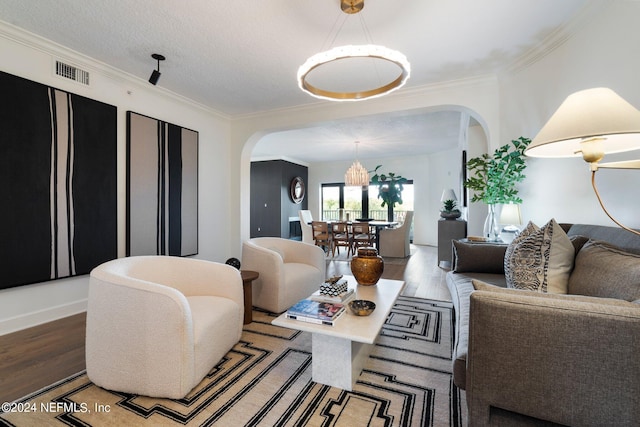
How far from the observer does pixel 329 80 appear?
3.28 metres

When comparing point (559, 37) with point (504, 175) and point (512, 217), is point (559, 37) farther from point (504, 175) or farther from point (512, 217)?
point (512, 217)

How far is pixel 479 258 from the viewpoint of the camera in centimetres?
261

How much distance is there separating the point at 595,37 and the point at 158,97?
4.35m

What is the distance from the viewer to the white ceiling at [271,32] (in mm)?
2131

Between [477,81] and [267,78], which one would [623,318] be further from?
[267,78]

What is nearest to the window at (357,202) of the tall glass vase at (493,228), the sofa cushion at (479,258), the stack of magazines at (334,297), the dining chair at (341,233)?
the dining chair at (341,233)

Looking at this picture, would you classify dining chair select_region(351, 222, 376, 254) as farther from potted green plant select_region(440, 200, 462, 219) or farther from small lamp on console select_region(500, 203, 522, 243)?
small lamp on console select_region(500, 203, 522, 243)

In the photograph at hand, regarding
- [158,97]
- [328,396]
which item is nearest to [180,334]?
[328,396]

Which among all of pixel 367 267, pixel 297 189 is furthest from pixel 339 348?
pixel 297 189

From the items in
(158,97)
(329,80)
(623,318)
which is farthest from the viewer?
(158,97)

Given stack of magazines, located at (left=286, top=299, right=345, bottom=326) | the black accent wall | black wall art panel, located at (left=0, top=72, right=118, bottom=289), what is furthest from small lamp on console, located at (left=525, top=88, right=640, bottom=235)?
the black accent wall

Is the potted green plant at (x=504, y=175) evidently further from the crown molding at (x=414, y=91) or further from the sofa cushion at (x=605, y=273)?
the sofa cushion at (x=605, y=273)

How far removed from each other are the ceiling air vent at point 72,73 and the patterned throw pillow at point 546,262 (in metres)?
4.16

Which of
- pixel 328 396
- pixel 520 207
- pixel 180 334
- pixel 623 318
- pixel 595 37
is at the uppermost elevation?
pixel 595 37
